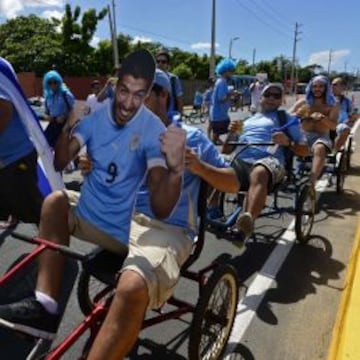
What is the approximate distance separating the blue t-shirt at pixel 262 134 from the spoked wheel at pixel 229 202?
1.38ft

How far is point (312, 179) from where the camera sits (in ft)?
20.6

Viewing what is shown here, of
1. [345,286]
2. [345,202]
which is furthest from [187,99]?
[345,286]

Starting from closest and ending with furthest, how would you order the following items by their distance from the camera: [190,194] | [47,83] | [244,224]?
[190,194]
[244,224]
[47,83]

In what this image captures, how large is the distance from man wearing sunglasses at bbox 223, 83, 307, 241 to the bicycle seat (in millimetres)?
2197

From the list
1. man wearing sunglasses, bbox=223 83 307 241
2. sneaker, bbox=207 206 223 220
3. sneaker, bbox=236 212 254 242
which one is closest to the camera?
sneaker, bbox=236 212 254 242

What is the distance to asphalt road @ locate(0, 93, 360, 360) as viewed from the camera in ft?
11.0

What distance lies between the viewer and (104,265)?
2.80 m

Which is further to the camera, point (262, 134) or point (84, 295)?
point (262, 134)

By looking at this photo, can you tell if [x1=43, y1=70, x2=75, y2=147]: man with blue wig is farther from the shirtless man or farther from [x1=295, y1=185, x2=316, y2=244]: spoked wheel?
[x1=295, y1=185, x2=316, y2=244]: spoked wheel

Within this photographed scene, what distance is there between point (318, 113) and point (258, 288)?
3.72 metres

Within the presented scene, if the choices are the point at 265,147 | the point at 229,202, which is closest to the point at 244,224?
the point at 229,202

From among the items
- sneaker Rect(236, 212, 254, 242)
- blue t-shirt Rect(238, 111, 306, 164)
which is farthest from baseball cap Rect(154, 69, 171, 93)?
blue t-shirt Rect(238, 111, 306, 164)

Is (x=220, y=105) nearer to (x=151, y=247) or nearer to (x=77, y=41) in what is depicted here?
(x=151, y=247)

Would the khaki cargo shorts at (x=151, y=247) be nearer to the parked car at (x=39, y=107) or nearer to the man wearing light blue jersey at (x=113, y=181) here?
the man wearing light blue jersey at (x=113, y=181)
